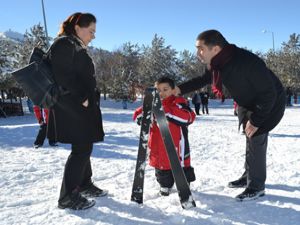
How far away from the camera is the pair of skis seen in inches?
155

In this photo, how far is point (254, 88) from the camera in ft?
12.6

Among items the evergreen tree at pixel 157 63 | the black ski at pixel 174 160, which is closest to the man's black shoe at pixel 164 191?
the black ski at pixel 174 160

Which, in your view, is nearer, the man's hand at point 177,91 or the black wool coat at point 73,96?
the black wool coat at point 73,96

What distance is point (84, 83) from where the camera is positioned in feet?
12.3

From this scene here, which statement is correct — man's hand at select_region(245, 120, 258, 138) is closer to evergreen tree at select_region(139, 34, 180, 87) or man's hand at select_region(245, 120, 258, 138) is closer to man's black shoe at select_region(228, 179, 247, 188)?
man's black shoe at select_region(228, 179, 247, 188)

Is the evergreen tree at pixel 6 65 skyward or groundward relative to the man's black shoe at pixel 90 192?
skyward

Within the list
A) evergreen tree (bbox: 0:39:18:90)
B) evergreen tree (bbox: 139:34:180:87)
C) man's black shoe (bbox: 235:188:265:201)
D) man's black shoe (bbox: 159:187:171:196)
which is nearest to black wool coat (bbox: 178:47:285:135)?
man's black shoe (bbox: 235:188:265:201)

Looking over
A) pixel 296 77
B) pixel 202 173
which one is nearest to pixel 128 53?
pixel 296 77

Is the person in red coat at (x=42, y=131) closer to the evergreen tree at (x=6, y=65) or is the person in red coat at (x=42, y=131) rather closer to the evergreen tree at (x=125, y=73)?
the evergreen tree at (x=6, y=65)

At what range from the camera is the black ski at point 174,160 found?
3.93 metres

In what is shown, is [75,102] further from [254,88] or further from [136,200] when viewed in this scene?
[254,88]

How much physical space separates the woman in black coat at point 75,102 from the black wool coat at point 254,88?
1486 millimetres

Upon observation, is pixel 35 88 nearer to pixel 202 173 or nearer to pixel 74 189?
pixel 74 189

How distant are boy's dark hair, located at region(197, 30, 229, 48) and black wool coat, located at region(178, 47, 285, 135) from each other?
18cm
